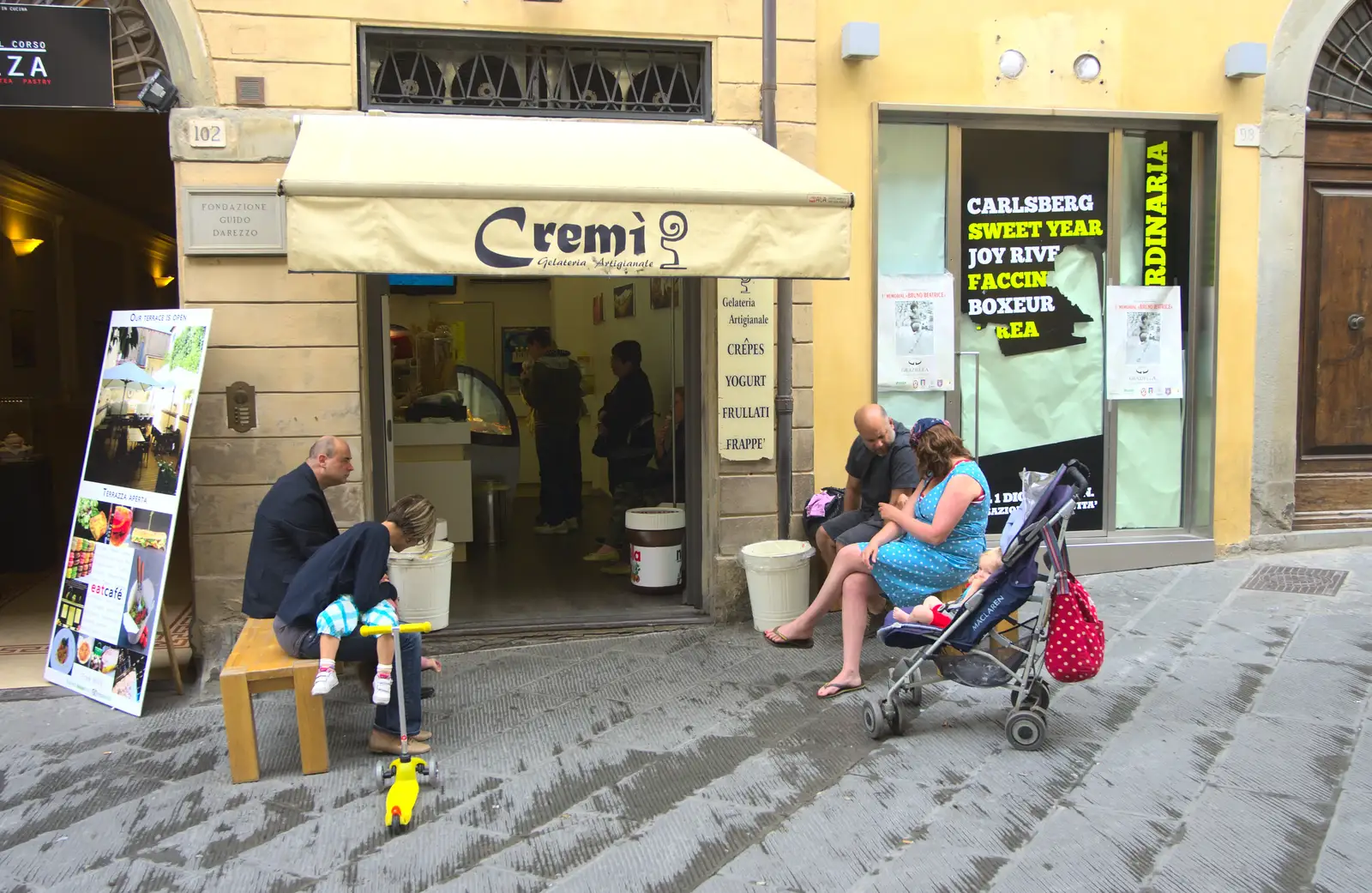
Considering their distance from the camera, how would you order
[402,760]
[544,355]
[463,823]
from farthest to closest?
1. [544,355]
2. [402,760]
3. [463,823]

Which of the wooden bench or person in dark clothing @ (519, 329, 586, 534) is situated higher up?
person in dark clothing @ (519, 329, 586, 534)

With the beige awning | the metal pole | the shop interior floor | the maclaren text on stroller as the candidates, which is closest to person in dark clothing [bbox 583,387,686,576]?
the shop interior floor

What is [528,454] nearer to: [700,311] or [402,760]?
[700,311]

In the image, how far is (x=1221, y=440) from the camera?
7.13 metres

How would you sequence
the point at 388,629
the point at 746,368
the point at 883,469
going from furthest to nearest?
1. the point at 746,368
2. the point at 883,469
3. the point at 388,629

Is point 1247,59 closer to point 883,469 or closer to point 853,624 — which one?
point 883,469

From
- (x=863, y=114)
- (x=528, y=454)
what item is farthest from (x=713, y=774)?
(x=528, y=454)

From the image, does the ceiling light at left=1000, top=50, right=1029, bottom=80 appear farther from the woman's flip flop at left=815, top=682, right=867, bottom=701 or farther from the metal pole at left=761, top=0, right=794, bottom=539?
the woman's flip flop at left=815, top=682, right=867, bottom=701

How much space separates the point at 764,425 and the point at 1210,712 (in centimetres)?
273

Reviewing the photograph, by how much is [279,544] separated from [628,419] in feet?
12.8

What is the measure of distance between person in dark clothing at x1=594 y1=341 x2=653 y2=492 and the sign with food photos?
353 centimetres

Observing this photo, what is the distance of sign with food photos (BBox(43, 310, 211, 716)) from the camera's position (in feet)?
16.3

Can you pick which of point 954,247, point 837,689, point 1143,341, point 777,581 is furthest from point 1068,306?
point 837,689

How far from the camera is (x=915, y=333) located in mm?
6805
